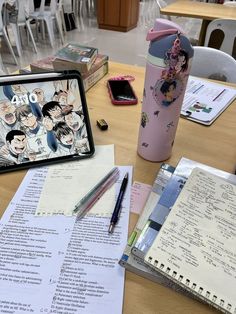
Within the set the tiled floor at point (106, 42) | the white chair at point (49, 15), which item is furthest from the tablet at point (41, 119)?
the white chair at point (49, 15)

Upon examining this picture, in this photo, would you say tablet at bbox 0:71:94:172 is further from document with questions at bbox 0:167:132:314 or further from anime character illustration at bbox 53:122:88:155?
document with questions at bbox 0:167:132:314

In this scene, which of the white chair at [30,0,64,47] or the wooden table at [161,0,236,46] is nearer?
the wooden table at [161,0,236,46]

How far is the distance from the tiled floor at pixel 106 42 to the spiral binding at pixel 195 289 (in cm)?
291

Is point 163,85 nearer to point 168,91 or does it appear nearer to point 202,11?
point 168,91

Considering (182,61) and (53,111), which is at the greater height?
(182,61)

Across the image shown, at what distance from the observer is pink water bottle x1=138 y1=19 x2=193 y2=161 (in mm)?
537

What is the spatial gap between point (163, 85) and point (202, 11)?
2.62 metres

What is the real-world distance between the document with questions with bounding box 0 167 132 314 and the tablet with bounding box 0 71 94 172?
121 mm

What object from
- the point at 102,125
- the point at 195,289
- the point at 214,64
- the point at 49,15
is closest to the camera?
the point at 195,289

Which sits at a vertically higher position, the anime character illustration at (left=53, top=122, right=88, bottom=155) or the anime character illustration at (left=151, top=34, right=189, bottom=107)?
the anime character illustration at (left=151, top=34, right=189, bottom=107)

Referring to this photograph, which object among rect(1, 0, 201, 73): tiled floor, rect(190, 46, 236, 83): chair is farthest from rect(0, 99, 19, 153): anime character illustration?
rect(1, 0, 201, 73): tiled floor

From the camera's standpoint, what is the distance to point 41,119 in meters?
0.66

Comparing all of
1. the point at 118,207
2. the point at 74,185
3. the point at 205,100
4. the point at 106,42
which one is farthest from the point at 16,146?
the point at 106,42

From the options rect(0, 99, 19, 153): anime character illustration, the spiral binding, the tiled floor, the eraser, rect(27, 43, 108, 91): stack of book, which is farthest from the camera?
the tiled floor
